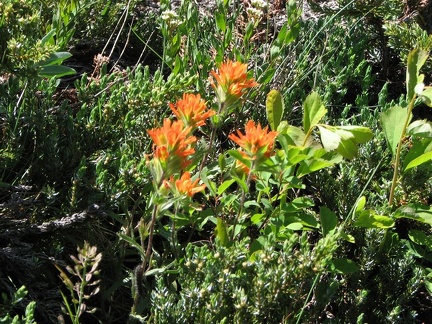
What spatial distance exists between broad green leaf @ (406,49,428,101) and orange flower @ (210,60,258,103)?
1.63ft

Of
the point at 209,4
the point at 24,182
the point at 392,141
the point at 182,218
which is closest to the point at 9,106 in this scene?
the point at 24,182

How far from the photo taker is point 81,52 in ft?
10.4

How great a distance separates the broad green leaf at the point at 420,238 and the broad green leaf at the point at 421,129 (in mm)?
350

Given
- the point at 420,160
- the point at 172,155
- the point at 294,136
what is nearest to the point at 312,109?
the point at 294,136

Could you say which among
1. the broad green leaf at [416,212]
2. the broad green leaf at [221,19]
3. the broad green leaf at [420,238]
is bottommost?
the broad green leaf at [420,238]

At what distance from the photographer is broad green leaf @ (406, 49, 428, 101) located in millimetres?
2086

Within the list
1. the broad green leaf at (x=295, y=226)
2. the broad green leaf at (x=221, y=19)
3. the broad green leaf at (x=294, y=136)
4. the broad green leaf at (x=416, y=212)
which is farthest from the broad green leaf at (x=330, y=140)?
the broad green leaf at (x=221, y=19)

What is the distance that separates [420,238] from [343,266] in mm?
328

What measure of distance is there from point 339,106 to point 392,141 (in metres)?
0.74

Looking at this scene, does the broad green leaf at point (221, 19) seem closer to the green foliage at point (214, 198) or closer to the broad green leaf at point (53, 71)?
the green foliage at point (214, 198)

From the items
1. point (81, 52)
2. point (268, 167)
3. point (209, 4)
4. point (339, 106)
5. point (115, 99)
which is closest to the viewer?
point (268, 167)

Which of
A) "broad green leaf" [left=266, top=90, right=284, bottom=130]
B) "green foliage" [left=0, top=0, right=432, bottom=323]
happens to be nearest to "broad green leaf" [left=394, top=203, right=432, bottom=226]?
"green foliage" [left=0, top=0, right=432, bottom=323]

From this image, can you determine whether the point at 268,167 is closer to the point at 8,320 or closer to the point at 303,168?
the point at 303,168

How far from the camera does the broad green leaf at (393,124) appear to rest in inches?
86.3
